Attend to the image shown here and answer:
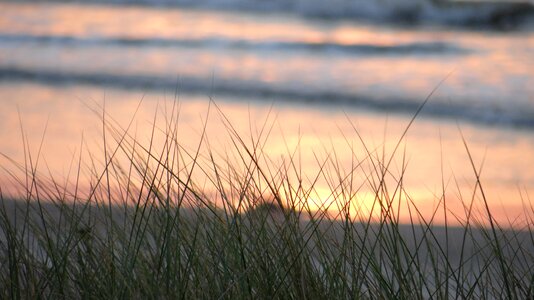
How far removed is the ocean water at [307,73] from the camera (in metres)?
5.85

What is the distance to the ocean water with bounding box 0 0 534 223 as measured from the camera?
585 cm

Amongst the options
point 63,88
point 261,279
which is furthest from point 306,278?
point 63,88

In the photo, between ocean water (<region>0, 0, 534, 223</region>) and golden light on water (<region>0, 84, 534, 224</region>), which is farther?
ocean water (<region>0, 0, 534, 223</region>)

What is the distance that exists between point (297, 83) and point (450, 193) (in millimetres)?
3660

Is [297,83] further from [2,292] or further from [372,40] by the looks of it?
[2,292]

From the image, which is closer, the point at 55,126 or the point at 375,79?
the point at 55,126

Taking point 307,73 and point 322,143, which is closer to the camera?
point 322,143

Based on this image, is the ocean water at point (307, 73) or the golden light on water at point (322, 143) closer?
the golden light on water at point (322, 143)

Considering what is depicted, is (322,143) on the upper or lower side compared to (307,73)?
lower

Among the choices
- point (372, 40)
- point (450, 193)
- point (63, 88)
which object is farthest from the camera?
point (372, 40)

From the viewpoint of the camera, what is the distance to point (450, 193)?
480 centimetres

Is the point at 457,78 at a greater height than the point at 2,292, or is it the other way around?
the point at 457,78

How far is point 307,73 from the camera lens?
29.0ft

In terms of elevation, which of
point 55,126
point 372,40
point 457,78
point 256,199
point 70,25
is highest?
point 70,25
